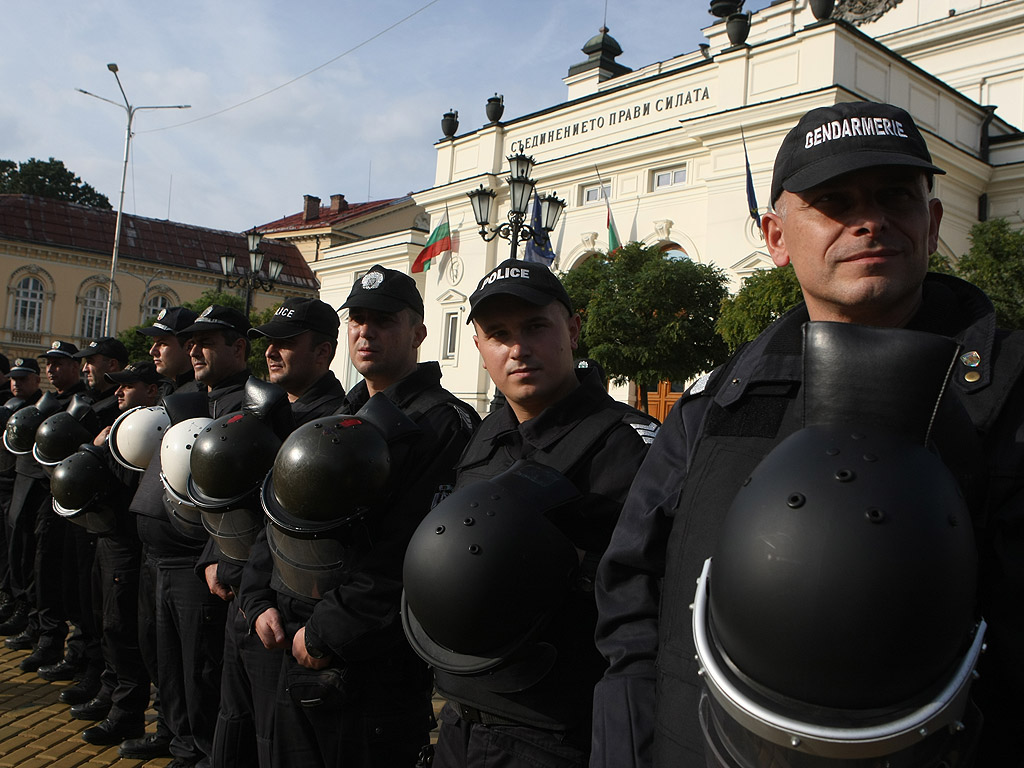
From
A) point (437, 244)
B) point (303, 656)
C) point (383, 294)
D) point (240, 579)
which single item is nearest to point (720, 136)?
point (437, 244)

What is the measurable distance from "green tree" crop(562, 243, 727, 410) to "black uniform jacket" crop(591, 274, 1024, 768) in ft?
51.7

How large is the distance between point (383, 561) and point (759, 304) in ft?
43.2

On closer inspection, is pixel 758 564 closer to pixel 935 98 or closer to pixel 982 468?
pixel 982 468

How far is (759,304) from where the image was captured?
49.2ft

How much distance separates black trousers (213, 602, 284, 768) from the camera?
327 centimetres

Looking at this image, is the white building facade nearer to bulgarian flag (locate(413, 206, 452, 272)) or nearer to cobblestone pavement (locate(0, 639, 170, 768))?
bulgarian flag (locate(413, 206, 452, 272))

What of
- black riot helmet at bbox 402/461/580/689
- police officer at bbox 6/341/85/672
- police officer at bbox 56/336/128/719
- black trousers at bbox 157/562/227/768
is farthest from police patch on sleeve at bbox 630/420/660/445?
police officer at bbox 6/341/85/672

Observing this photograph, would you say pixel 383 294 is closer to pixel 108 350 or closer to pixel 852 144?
pixel 852 144

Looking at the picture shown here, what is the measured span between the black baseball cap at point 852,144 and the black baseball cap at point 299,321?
2.95 meters

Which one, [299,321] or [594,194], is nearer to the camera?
[299,321]

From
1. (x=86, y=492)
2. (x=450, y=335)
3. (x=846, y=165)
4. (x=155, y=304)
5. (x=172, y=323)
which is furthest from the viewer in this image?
(x=155, y=304)

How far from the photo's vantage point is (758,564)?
4.08 ft

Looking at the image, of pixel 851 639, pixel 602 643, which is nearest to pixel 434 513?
pixel 602 643

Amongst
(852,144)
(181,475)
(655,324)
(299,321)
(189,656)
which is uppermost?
(655,324)
